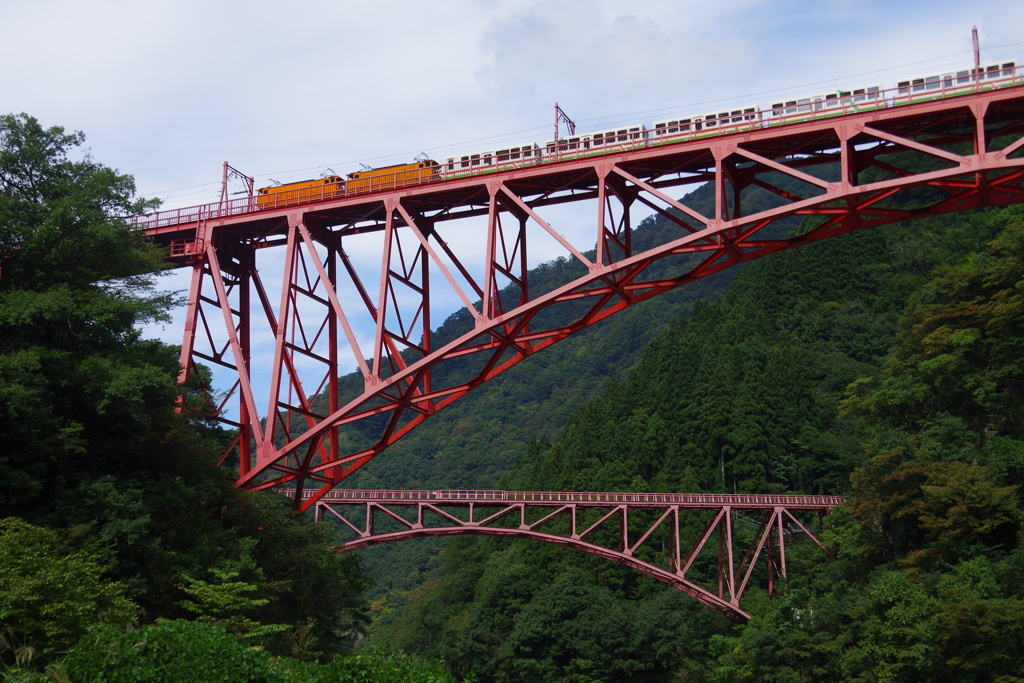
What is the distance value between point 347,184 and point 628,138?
7638 mm

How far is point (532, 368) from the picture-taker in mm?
142250

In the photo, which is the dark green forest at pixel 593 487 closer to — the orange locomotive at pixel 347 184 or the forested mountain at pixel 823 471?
the forested mountain at pixel 823 471

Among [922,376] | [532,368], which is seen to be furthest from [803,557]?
[532,368]

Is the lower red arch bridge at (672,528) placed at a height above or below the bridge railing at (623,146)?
below

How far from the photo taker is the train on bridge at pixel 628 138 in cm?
2278

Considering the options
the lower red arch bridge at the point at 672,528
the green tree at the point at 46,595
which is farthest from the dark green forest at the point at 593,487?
the lower red arch bridge at the point at 672,528

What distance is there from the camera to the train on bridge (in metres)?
22.8

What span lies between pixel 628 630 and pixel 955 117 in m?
34.9

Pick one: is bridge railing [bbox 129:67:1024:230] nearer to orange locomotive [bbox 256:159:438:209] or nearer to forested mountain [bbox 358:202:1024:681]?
orange locomotive [bbox 256:159:438:209]

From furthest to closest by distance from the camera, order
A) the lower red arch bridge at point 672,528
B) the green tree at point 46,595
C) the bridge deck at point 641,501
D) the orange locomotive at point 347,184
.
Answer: the bridge deck at point 641,501, the lower red arch bridge at point 672,528, the orange locomotive at point 347,184, the green tree at point 46,595

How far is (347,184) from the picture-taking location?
91.7ft

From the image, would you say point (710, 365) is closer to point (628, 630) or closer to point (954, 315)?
point (628, 630)

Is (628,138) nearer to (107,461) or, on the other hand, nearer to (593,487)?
(107,461)

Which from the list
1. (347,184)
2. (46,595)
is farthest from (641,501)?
(46,595)
